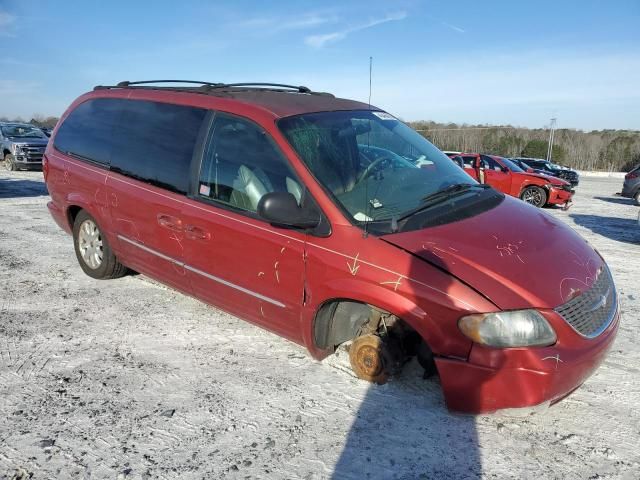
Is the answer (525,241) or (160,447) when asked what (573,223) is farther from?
(160,447)

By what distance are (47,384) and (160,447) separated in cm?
109

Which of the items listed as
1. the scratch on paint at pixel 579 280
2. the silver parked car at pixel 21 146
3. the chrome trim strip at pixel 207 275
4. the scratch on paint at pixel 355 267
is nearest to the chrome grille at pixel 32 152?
the silver parked car at pixel 21 146

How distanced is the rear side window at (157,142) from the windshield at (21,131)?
1700 cm

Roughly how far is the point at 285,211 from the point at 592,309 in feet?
6.05

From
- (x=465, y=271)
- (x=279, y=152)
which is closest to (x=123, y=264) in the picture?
(x=279, y=152)

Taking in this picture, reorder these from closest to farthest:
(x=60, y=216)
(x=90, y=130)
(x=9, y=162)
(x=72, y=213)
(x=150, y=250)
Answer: (x=150, y=250) < (x=90, y=130) < (x=72, y=213) < (x=60, y=216) < (x=9, y=162)

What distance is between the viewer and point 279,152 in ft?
10.8

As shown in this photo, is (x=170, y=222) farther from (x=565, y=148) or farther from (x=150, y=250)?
(x=565, y=148)

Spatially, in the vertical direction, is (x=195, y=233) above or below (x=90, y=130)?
below

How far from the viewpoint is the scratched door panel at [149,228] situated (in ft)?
12.5

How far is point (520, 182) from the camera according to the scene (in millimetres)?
14508

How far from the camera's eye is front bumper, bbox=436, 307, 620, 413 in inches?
100

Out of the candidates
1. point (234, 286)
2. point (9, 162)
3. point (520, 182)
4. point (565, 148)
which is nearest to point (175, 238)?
point (234, 286)

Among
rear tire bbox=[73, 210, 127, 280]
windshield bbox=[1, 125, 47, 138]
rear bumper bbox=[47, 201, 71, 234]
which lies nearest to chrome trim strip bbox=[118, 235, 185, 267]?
rear tire bbox=[73, 210, 127, 280]
